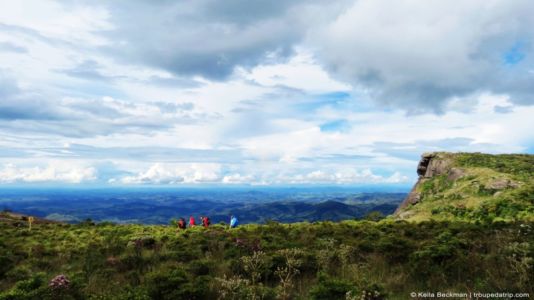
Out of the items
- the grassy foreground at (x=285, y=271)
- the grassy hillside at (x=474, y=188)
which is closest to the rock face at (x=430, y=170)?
the grassy hillside at (x=474, y=188)

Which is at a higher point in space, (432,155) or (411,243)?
(432,155)

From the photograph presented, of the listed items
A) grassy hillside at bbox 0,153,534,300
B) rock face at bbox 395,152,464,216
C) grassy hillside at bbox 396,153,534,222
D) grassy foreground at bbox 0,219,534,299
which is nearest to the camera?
grassy foreground at bbox 0,219,534,299

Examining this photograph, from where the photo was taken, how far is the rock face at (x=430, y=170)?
46728 mm

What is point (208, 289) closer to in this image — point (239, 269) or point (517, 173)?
point (239, 269)

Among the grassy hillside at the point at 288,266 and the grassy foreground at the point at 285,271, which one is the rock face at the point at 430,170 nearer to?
the grassy hillside at the point at 288,266

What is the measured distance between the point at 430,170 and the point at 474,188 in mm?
16635

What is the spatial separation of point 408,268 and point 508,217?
68.2 ft

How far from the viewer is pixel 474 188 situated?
123 feet

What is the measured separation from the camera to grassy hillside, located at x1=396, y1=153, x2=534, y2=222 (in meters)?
30.5

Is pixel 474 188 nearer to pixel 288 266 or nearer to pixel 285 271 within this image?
pixel 288 266

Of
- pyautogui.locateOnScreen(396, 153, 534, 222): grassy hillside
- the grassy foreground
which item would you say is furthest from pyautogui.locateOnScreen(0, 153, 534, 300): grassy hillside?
pyautogui.locateOnScreen(396, 153, 534, 222): grassy hillside

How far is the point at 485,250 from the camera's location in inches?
589

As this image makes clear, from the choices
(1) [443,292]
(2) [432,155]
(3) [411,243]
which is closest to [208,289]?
(1) [443,292]

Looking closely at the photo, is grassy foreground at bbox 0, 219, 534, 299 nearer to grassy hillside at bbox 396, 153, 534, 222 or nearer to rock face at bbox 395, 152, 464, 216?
grassy hillside at bbox 396, 153, 534, 222
